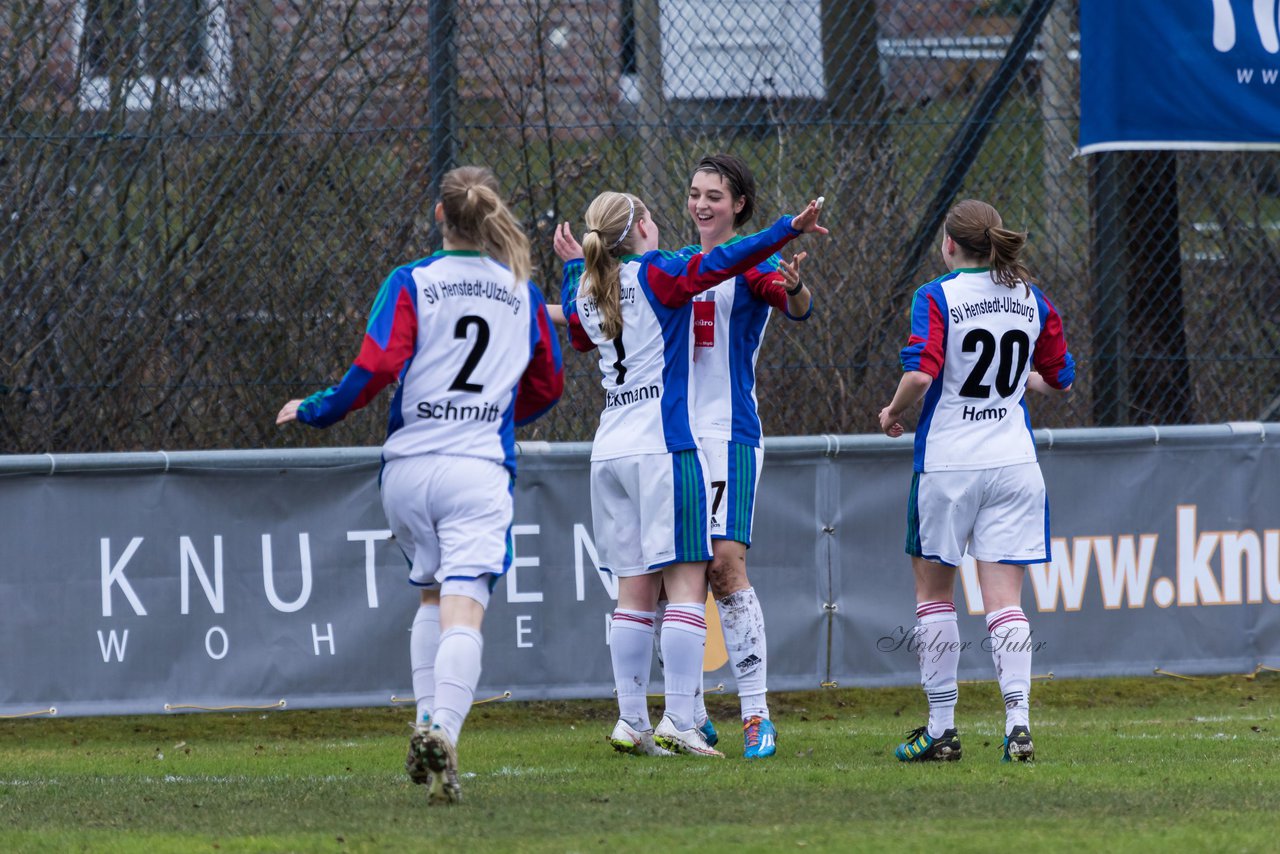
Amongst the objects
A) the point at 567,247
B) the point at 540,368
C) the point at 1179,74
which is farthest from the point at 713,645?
the point at 1179,74

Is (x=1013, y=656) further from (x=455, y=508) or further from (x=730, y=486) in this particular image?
(x=455, y=508)

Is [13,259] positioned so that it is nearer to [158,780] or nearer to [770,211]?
[158,780]

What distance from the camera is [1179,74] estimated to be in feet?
30.6

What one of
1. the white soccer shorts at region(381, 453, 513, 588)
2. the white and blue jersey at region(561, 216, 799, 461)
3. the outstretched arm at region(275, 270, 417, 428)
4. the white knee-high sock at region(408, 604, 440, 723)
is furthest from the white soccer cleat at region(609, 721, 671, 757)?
the outstretched arm at region(275, 270, 417, 428)

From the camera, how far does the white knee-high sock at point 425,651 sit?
5.34 m

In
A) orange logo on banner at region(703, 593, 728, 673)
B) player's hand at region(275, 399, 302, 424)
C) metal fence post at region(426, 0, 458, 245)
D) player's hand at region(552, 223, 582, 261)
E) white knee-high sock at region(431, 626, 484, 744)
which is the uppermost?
metal fence post at region(426, 0, 458, 245)

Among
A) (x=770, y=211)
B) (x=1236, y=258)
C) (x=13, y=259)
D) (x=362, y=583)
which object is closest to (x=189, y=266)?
(x=13, y=259)

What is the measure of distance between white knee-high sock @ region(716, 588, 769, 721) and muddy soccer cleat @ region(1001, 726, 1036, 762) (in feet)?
2.87

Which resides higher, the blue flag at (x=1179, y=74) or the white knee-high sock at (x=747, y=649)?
the blue flag at (x=1179, y=74)

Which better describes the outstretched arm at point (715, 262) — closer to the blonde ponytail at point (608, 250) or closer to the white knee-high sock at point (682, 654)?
the blonde ponytail at point (608, 250)

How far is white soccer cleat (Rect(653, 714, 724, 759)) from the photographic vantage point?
6125mm

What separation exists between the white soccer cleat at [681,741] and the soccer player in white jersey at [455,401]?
1.19 m

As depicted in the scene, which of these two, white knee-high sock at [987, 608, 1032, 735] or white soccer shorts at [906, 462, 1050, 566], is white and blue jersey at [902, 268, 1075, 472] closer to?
white soccer shorts at [906, 462, 1050, 566]

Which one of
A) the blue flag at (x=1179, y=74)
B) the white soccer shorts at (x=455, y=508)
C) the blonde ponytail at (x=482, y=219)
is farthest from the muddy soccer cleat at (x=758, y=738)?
the blue flag at (x=1179, y=74)
